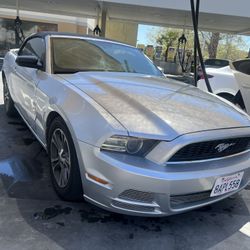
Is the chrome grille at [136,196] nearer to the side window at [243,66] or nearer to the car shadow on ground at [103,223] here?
the car shadow on ground at [103,223]

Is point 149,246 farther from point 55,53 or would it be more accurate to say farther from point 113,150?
point 55,53

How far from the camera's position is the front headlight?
7.59ft

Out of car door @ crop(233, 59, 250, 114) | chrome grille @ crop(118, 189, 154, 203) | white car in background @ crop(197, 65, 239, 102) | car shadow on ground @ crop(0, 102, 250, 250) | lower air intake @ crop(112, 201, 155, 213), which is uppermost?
car door @ crop(233, 59, 250, 114)

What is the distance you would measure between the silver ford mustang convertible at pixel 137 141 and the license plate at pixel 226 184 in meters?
0.01

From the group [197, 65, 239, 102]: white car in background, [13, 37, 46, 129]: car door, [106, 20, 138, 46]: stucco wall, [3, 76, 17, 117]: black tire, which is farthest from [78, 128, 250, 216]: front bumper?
[106, 20, 138, 46]: stucco wall

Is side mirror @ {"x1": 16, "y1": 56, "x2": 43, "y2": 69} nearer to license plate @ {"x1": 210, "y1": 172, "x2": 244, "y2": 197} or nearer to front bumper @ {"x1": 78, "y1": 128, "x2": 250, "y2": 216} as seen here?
front bumper @ {"x1": 78, "y1": 128, "x2": 250, "y2": 216}

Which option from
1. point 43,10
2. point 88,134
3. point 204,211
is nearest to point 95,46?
point 88,134

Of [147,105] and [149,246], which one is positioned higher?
[147,105]

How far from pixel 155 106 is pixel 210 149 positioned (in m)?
0.55

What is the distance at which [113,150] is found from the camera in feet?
7.63

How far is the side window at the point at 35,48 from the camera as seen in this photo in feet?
12.5

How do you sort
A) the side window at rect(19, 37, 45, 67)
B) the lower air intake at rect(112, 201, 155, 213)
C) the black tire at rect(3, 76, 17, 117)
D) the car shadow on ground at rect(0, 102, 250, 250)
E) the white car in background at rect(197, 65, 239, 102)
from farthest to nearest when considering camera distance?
the white car in background at rect(197, 65, 239, 102) < the black tire at rect(3, 76, 17, 117) < the side window at rect(19, 37, 45, 67) < the car shadow on ground at rect(0, 102, 250, 250) < the lower air intake at rect(112, 201, 155, 213)

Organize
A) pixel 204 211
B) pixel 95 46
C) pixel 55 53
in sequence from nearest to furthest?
1. pixel 204 211
2. pixel 55 53
3. pixel 95 46

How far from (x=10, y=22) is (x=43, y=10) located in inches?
100
